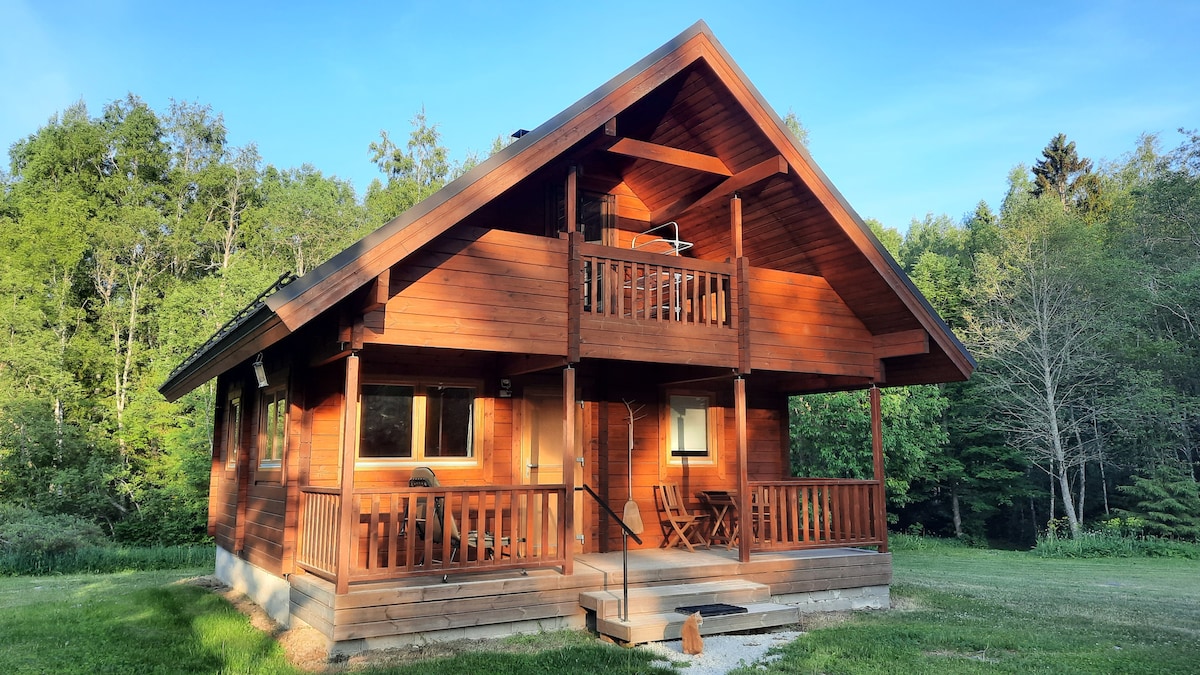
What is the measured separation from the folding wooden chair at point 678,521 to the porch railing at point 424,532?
7.34ft

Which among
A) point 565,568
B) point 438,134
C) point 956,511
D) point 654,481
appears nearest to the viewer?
point 565,568

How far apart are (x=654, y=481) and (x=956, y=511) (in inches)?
773

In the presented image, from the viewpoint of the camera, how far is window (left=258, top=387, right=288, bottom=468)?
30.3 feet

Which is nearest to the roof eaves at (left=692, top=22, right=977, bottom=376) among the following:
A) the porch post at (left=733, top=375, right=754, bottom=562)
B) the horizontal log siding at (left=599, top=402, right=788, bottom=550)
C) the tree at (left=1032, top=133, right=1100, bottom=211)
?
the porch post at (left=733, top=375, right=754, bottom=562)

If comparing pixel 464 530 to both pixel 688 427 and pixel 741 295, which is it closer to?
pixel 741 295

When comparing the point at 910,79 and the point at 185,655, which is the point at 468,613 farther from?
the point at 910,79

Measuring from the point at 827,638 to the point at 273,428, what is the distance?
6753 mm

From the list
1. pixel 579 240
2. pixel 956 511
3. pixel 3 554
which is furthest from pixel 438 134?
pixel 579 240

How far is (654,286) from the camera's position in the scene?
998 centimetres

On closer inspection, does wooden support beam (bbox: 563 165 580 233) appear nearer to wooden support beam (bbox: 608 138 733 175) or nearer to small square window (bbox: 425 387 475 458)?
wooden support beam (bbox: 608 138 733 175)

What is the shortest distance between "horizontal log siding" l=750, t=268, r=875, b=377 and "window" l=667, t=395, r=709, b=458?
2144mm

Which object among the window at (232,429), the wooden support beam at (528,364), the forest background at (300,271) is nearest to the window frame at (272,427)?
the window at (232,429)

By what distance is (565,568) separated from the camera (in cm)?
782

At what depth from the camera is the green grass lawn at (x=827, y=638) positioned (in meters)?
6.55
